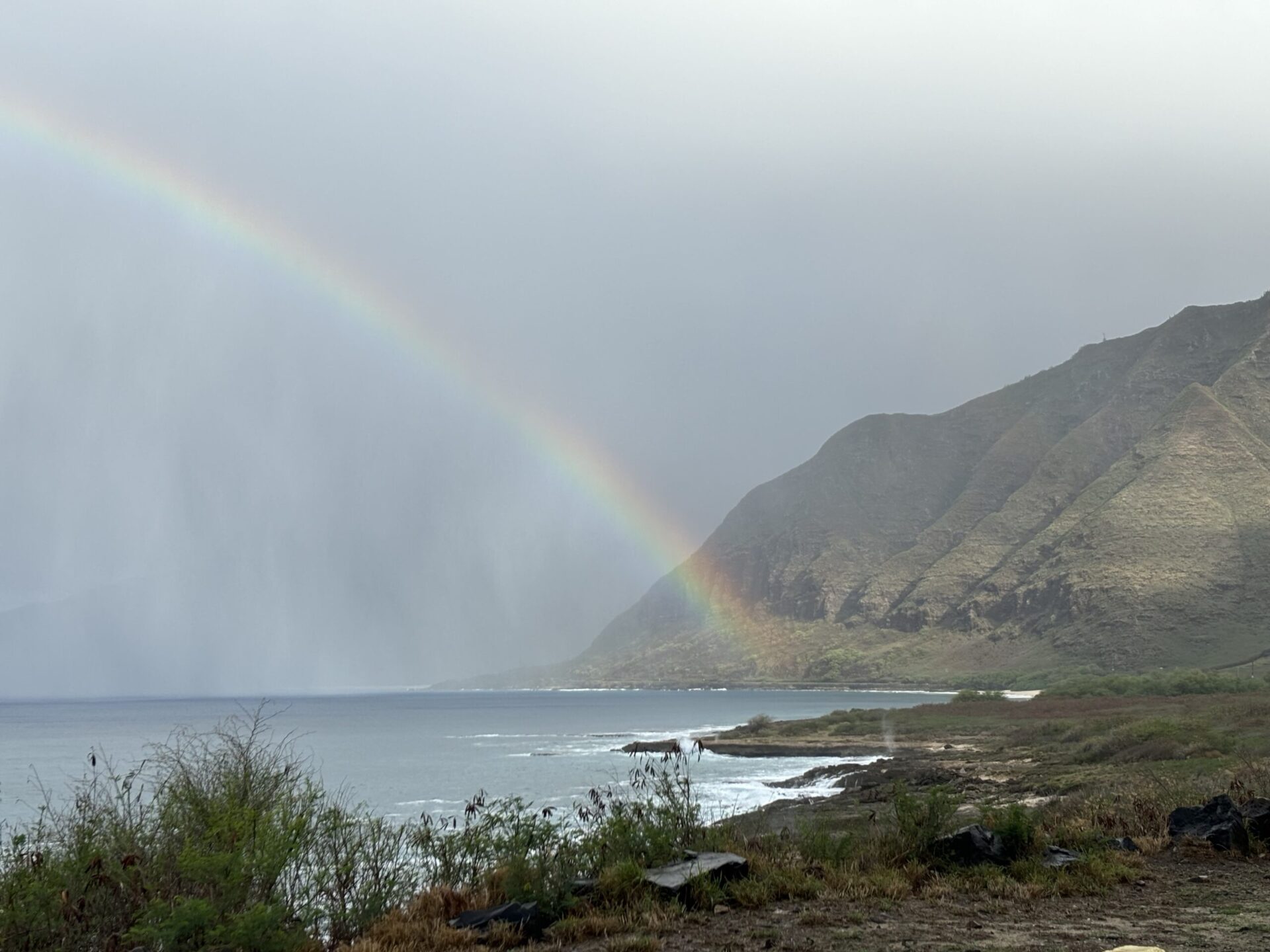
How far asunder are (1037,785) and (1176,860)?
56.1 feet

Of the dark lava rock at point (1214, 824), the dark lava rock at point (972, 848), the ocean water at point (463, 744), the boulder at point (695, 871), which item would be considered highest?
the boulder at point (695, 871)

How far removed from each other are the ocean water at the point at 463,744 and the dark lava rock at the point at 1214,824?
41.9ft

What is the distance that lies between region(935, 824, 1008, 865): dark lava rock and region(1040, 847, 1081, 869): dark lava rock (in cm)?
47

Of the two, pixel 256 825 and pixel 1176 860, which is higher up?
pixel 256 825

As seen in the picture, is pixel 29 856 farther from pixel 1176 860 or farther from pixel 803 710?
pixel 803 710

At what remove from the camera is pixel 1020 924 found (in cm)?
908

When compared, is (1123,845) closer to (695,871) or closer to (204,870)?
(695,871)

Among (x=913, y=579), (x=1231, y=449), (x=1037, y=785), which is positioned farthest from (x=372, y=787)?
(x=913, y=579)

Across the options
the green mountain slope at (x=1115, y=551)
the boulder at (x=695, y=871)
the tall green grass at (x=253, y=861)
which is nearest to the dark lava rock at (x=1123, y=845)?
the boulder at (x=695, y=871)

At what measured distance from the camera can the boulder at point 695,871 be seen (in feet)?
33.4

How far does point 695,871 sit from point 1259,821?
7518mm

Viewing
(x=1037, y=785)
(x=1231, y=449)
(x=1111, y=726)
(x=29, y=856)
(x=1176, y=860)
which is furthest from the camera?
(x=1231, y=449)

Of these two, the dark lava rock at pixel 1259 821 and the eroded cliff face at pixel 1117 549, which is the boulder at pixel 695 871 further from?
the eroded cliff face at pixel 1117 549

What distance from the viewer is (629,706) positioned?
143125 millimetres
